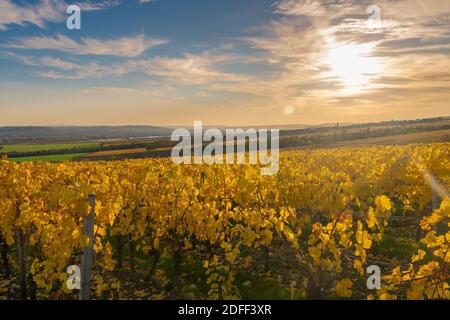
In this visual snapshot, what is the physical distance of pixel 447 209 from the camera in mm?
3947

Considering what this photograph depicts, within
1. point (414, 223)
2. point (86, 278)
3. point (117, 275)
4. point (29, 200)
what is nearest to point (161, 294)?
point (117, 275)

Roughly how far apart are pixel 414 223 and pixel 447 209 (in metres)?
11.0

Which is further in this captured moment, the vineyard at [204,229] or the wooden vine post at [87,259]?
the vineyard at [204,229]

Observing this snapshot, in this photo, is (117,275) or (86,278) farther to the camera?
(117,275)

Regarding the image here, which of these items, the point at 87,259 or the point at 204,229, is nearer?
the point at 87,259

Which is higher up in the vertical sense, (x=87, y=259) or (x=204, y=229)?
(x=87, y=259)

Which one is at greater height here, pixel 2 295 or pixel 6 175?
pixel 6 175

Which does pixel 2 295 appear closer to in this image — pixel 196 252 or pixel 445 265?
pixel 196 252

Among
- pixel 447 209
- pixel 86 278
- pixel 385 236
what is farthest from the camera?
pixel 385 236

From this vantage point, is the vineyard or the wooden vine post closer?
the wooden vine post
